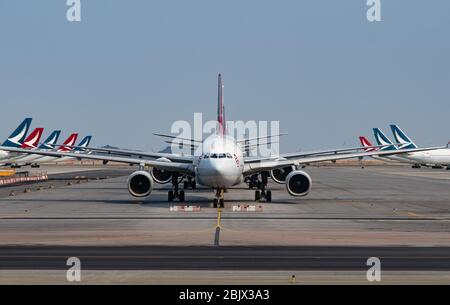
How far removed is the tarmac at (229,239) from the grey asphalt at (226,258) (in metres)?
0.03

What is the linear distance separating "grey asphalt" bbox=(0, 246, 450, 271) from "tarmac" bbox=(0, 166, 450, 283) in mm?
27

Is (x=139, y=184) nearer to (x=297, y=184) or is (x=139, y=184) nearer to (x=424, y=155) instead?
(x=297, y=184)

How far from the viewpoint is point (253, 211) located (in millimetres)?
41500

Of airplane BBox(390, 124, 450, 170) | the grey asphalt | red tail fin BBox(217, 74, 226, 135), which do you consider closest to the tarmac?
the grey asphalt

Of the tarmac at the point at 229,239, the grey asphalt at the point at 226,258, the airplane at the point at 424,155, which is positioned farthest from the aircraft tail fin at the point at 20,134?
the grey asphalt at the point at 226,258

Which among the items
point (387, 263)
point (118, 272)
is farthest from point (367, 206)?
point (118, 272)

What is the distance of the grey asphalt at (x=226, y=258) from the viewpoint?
21.2 metres

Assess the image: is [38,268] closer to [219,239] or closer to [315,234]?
[219,239]

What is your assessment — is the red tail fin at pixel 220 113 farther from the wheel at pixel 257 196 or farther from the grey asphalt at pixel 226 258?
the grey asphalt at pixel 226 258

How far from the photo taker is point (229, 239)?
28.3 m

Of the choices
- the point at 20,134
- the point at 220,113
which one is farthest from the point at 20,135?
the point at 220,113

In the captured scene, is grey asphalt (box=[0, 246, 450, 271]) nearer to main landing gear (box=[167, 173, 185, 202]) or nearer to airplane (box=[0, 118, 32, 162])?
main landing gear (box=[167, 173, 185, 202])
